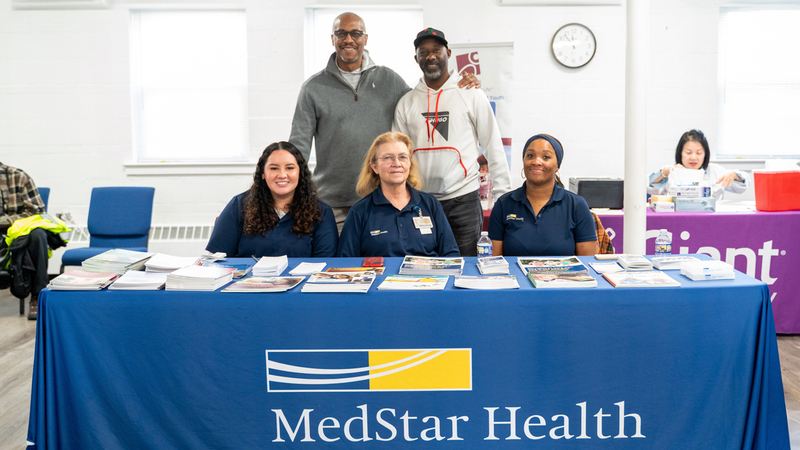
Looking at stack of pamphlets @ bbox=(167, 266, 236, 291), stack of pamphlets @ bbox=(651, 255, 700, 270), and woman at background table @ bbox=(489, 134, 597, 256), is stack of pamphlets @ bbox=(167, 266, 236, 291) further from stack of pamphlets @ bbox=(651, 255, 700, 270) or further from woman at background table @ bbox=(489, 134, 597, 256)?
stack of pamphlets @ bbox=(651, 255, 700, 270)

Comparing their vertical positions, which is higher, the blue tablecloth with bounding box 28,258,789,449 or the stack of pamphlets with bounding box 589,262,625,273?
the stack of pamphlets with bounding box 589,262,625,273

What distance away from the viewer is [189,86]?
4.69 meters

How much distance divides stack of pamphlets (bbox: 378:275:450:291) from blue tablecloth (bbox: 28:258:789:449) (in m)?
0.04

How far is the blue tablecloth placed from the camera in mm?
1635

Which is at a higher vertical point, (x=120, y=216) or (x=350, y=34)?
Answer: (x=350, y=34)

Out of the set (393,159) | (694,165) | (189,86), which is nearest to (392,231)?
(393,159)

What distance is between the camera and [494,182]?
2738 millimetres

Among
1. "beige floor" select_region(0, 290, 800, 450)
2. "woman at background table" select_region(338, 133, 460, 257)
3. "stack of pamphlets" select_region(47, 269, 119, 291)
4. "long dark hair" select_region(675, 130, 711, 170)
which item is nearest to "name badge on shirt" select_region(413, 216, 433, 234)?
"woman at background table" select_region(338, 133, 460, 257)

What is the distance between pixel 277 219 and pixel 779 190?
2.72 m

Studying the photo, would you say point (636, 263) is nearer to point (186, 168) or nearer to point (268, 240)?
point (268, 240)

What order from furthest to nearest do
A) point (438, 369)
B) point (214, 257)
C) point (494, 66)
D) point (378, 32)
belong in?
point (378, 32), point (494, 66), point (214, 257), point (438, 369)

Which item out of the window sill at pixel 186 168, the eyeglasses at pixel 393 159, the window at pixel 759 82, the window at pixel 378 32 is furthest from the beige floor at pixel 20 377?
the window at pixel 378 32

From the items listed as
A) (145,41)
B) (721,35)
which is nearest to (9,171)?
(145,41)

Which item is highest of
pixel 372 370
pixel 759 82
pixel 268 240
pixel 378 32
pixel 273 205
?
pixel 378 32
